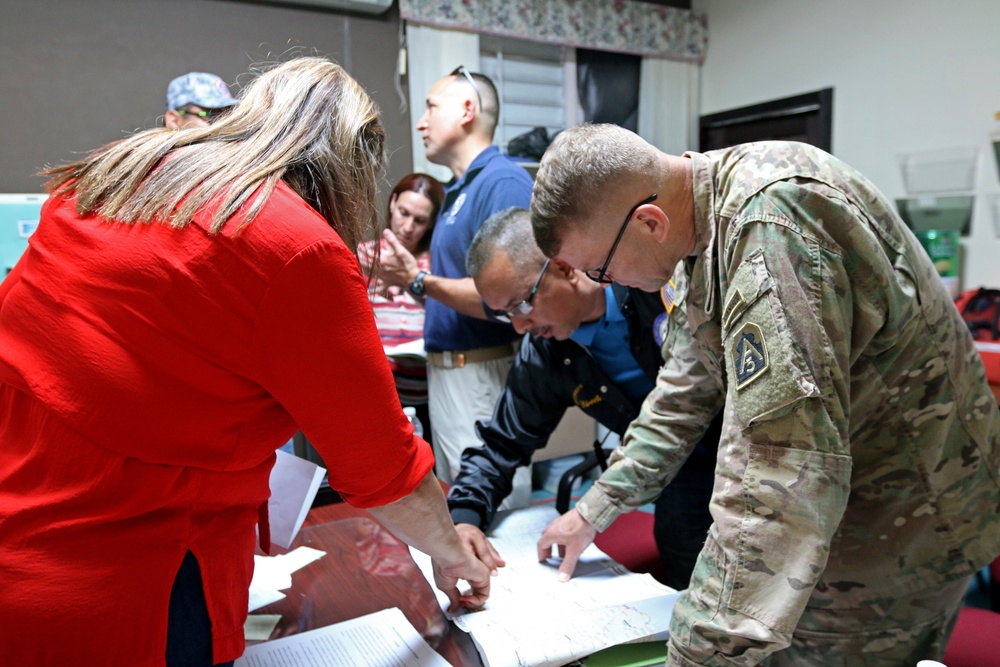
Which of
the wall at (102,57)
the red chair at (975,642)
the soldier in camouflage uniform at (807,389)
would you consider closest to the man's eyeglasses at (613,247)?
the soldier in camouflage uniform at (807,389)

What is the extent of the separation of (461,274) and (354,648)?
159 cm

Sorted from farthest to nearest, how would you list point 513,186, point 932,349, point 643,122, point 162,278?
1. point 643,122
2. point 513,186
3. point 932,349
4. point 162,278

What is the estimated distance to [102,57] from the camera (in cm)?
332

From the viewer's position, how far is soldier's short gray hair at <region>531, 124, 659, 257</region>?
3.13ft

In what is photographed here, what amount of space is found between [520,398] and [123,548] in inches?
41.8

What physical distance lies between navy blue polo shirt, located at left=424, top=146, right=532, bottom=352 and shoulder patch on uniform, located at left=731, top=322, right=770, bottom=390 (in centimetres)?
151

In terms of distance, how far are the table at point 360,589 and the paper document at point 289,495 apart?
72mm

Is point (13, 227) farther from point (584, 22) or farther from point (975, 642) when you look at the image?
point (584, 22)

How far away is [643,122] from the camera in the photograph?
187 inches

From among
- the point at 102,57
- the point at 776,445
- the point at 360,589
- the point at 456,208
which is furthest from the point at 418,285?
the point at 102,57

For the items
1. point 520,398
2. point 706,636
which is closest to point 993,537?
point 706,636

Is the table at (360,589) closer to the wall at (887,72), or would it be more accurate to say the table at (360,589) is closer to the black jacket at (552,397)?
the black jacket at (552,397)

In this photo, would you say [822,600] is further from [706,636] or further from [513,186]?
[513,186]

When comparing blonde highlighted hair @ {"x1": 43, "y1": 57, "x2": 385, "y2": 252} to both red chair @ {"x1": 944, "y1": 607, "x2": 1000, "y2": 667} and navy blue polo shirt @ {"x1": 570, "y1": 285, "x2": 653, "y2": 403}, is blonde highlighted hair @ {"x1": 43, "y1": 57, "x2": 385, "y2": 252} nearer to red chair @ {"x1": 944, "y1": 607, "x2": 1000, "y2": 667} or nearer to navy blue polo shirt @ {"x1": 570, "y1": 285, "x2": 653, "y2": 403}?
navy blue polo shirt @ {"x1": 570, "y1": 285, "x2": 653, "y2": 403}
